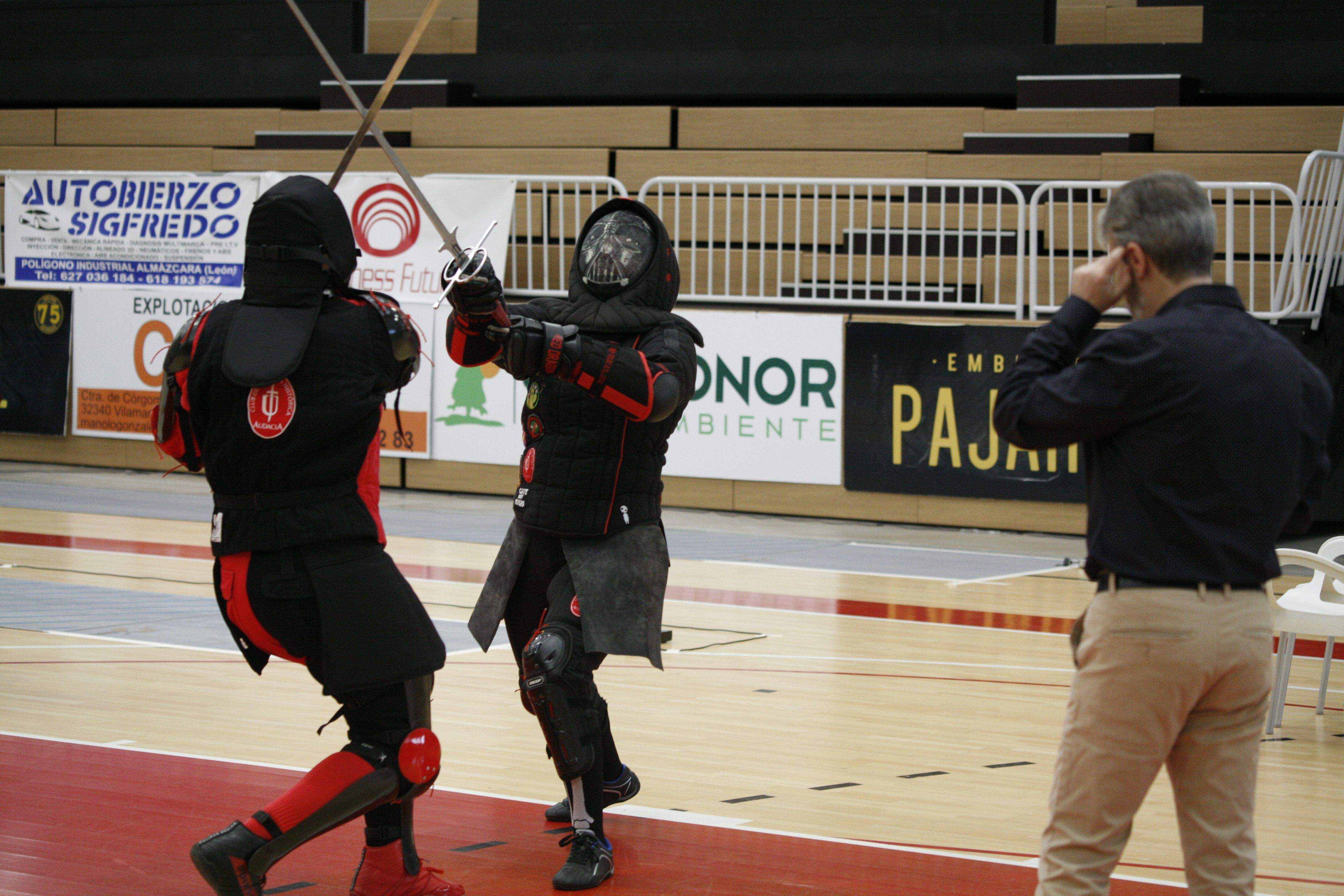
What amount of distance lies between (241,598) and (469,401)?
892 centimetres

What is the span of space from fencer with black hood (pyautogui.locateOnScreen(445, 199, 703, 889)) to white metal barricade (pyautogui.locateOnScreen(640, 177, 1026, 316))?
711 centimetres

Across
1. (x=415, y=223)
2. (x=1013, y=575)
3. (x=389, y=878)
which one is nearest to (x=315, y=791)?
(x=389, y=878)

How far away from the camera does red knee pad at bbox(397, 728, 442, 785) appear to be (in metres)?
3.49

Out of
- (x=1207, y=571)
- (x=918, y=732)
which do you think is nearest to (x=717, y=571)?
(x=918, y=732)

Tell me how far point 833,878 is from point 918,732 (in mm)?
1762

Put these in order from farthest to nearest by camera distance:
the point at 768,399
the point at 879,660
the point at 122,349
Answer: the point at 122,349, the point at 768,399, the point at 879,660

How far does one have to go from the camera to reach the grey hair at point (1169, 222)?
2826mm

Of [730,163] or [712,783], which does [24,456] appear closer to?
[730,163]

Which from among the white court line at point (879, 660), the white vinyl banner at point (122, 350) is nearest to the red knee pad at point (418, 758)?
the white court line at point (879, 660)

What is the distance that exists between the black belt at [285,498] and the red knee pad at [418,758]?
0.58m

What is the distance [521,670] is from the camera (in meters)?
4.13

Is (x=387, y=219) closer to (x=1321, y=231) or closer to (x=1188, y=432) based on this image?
(x=1321, y=231)

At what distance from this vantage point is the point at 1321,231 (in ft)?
34.0

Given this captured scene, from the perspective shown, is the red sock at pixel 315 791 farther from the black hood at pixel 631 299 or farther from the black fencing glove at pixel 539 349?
the black hood at pixel 631 299
